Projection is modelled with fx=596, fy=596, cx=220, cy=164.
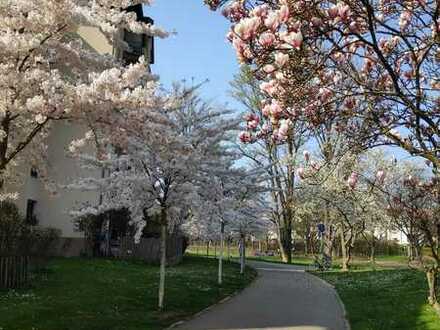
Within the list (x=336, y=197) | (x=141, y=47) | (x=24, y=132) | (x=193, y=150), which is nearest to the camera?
(x=24, y=132)

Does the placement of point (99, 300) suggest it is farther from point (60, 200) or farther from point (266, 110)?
point (60, 200)

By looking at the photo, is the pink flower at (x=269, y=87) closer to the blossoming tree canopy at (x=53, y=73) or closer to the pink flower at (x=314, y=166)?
the pink flower at (x=314, y=166)

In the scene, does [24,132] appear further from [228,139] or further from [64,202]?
[64,202]

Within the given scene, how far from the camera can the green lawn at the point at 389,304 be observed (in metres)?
13.6

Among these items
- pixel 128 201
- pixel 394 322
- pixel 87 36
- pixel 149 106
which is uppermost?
pixel 87 36

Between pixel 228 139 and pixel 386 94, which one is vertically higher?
pixel 228 139

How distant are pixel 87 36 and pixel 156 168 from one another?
19.3 m

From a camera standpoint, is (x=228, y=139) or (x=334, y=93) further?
(x=228, y=139)

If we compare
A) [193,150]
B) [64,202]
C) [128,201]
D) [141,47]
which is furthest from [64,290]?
[141,47]

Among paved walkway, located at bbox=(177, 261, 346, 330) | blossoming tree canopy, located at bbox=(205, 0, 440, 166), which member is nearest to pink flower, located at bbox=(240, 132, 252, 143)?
blossoming tree canopy, located at bbox=(205, 0, 440, 166)

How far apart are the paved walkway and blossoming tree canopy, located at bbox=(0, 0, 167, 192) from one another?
16.9 ft

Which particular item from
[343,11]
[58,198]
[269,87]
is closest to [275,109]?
[269,87]

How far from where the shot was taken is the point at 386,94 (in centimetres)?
630

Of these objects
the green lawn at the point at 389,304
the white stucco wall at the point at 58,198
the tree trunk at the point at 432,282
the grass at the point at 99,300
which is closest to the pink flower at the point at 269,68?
the grass at the point at 99,300
